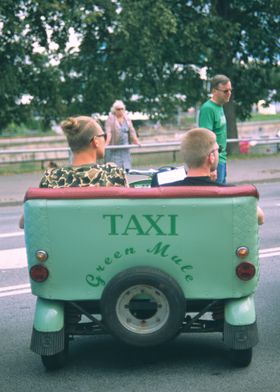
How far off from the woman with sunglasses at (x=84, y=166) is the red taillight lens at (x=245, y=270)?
3.14ft

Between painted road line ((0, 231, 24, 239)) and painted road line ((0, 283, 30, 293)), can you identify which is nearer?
painted road line ((0, 283, 30, 293))

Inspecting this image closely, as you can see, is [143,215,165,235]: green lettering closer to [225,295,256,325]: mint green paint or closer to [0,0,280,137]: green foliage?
[225,295,256,325]: mint green paint

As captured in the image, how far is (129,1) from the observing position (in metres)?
28.3

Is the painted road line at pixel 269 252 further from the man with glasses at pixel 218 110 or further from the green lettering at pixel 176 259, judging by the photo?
the green lettering at pixel 176 259

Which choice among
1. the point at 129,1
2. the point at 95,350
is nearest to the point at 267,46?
the point at 129,1

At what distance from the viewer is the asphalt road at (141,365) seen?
5605 mm

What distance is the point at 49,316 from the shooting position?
575cm

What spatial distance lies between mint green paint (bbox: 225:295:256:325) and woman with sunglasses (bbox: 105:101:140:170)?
10.6 meters

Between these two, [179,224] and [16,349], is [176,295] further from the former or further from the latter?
[16,349]

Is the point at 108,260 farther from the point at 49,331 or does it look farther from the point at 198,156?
the point at 198,156

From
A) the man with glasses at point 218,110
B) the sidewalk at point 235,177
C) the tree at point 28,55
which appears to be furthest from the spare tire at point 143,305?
the tree at point 28,55

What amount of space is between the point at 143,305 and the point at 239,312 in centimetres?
58

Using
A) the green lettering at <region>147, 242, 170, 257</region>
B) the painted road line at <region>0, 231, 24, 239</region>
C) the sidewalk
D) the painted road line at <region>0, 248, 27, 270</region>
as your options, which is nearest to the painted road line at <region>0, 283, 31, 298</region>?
the painted road line at <region>0, 248, 27, 270</region>

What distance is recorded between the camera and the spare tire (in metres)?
5.55
